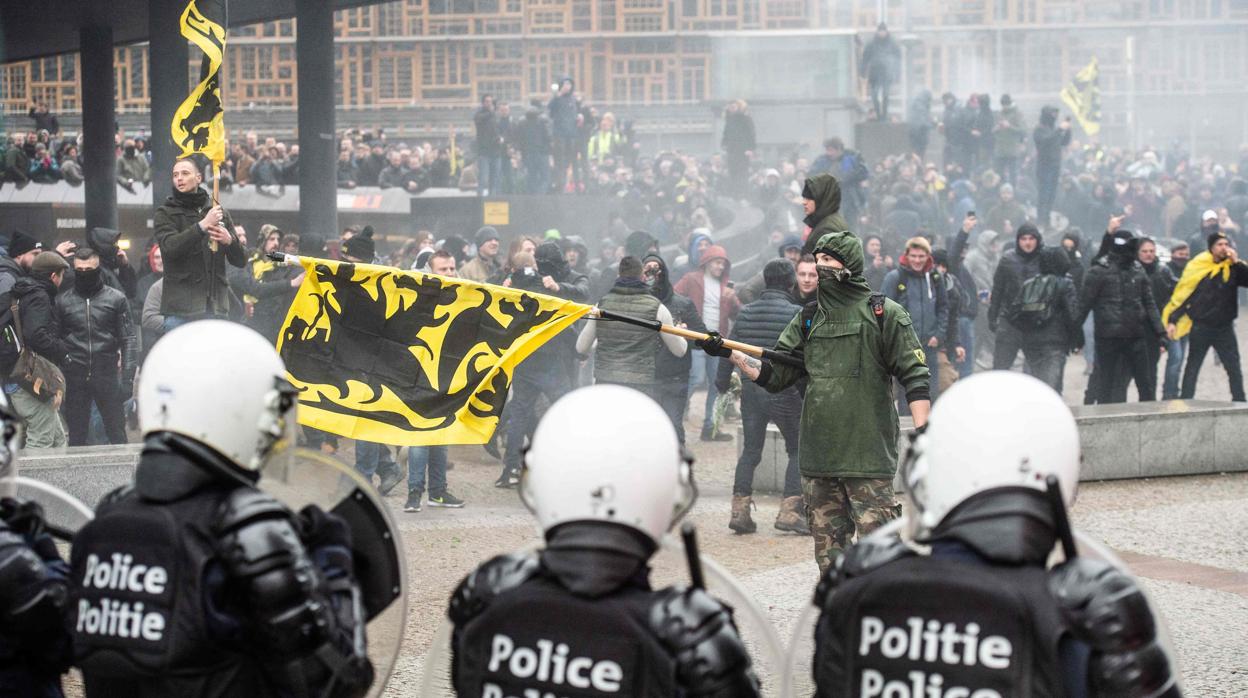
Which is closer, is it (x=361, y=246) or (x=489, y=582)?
(x=489, y=582)

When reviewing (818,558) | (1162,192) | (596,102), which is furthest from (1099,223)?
(596,102)

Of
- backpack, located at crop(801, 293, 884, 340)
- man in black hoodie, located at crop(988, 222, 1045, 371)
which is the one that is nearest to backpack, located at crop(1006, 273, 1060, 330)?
man in black hoodie, located at crop(988, 222, 1045, 371)

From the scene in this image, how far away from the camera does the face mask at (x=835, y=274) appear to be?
6637 millimetres

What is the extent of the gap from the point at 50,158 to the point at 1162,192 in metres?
16.8

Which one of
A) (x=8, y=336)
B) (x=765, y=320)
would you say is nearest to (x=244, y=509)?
(x=765, y=320)

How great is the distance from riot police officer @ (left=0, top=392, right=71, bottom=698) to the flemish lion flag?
11.6ft

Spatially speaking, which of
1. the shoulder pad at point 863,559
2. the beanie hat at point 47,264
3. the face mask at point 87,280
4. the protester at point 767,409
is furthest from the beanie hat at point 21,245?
the shoulder pad at point 863,559

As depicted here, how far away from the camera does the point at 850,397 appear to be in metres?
6.64

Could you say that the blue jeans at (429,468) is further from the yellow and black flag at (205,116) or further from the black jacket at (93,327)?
the black jacket at (93,327)

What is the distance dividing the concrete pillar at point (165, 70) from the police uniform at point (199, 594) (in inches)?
461

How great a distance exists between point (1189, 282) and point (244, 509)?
11.8m

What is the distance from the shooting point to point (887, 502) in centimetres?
664

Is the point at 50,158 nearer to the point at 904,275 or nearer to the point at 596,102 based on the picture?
the point at 904,275

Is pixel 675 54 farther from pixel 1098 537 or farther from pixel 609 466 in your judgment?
pixel 609 466
